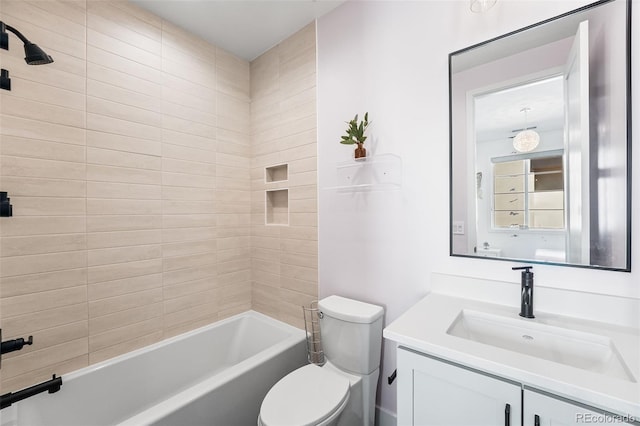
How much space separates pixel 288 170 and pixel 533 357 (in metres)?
1.75

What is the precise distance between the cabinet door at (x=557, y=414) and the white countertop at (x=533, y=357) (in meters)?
0.02

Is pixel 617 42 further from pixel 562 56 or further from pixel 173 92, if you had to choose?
pixel 173 92

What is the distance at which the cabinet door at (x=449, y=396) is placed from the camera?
0.78 meters

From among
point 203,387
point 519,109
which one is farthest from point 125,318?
point 519,109

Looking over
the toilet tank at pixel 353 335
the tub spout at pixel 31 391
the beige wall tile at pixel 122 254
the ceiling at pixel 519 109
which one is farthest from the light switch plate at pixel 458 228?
the tub spout at pixel 31 391

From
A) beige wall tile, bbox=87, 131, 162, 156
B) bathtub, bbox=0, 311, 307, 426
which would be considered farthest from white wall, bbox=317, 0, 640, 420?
beige wall tile, bbox=87, 131, 162, 156

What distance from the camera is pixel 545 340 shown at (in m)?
1.01

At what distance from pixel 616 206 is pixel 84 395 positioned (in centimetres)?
264

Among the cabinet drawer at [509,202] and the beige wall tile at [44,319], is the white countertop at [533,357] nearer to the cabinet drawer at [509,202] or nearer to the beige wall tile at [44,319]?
the cabinet drawer at [509,202]

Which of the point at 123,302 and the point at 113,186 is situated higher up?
the point at 113,186

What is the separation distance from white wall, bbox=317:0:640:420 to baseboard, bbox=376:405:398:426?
0.04 metres

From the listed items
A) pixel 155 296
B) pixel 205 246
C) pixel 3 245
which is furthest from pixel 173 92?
pixel 155 296

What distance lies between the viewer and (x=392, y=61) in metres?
1.59

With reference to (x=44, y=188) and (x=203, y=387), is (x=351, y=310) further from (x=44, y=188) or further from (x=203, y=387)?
(x=44, y=188)
